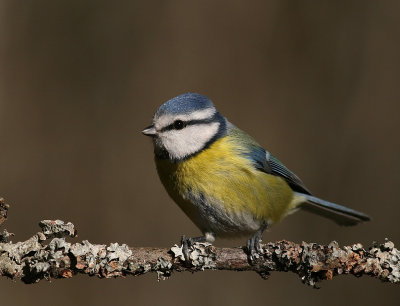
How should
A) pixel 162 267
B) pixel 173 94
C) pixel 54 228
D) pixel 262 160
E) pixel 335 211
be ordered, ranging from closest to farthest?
pixel 54 228
pixel 162 267
pixel 262 160
pixel 335 211
pixel 173 94

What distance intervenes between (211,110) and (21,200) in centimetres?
169

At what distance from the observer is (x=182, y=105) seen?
276 centimetres

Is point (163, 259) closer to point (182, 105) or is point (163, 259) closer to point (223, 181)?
point (223, 181)

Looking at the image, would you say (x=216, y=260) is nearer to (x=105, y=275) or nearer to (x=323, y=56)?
(x=105, y=275)

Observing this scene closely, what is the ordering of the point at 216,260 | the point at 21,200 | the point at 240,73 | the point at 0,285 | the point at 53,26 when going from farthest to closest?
1. the point at 240,73
2. the point at 53,26
3. the point at 21,200
4. the point at 0,285
5. the point at 216,260

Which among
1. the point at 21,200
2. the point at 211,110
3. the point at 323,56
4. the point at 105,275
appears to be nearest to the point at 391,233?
the point at 323,56

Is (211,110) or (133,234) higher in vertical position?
(211,110)

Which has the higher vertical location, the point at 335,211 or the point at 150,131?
the point at 150,131

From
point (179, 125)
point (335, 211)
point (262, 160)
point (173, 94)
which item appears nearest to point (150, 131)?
point (179, 125)

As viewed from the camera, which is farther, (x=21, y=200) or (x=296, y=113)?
(x=296, y=113)

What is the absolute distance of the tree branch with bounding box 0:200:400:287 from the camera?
73.7 inches

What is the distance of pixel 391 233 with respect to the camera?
12.4ft

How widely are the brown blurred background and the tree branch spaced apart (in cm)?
155

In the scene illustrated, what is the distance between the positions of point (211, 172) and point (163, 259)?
73 centimetres
